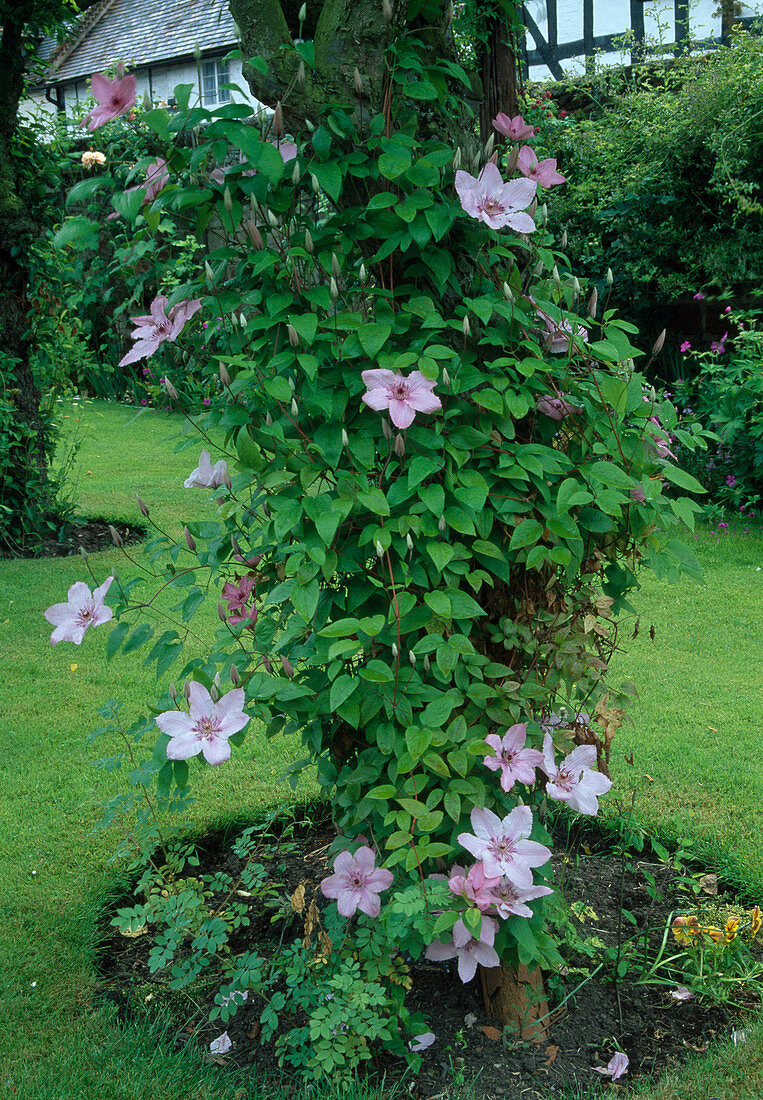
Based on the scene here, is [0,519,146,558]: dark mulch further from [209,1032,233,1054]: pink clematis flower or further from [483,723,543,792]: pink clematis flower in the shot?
[483,723,543,792]: pink clematis flower

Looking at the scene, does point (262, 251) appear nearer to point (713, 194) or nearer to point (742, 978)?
point (742, 978)

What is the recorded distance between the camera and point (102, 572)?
186 inches

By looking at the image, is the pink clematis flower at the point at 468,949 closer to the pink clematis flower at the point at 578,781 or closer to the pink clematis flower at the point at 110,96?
the pink clematis flower at the point at 578,781

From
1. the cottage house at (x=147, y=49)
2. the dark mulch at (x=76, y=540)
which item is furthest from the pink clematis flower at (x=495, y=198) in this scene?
the cottage house at (x=147, y=49)

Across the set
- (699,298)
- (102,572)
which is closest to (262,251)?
(102,572)

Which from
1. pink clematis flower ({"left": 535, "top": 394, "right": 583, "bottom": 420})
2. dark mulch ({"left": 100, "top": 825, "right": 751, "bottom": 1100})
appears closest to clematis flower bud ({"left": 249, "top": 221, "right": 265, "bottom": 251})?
pink clematis flower ({"left": 535, "top": 394, "right": 583, "bottom": 420})

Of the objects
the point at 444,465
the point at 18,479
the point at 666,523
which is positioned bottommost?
the point at 18,479

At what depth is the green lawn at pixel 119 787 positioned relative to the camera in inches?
67.5

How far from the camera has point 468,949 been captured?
1563mm

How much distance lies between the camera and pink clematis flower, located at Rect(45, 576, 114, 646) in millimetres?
1617

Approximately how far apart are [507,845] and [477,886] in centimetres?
9

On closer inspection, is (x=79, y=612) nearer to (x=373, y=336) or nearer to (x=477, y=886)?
(x=373, y=336)

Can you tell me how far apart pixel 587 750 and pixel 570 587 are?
0.35 metres

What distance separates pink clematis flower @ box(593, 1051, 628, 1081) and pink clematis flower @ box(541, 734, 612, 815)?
468mm
